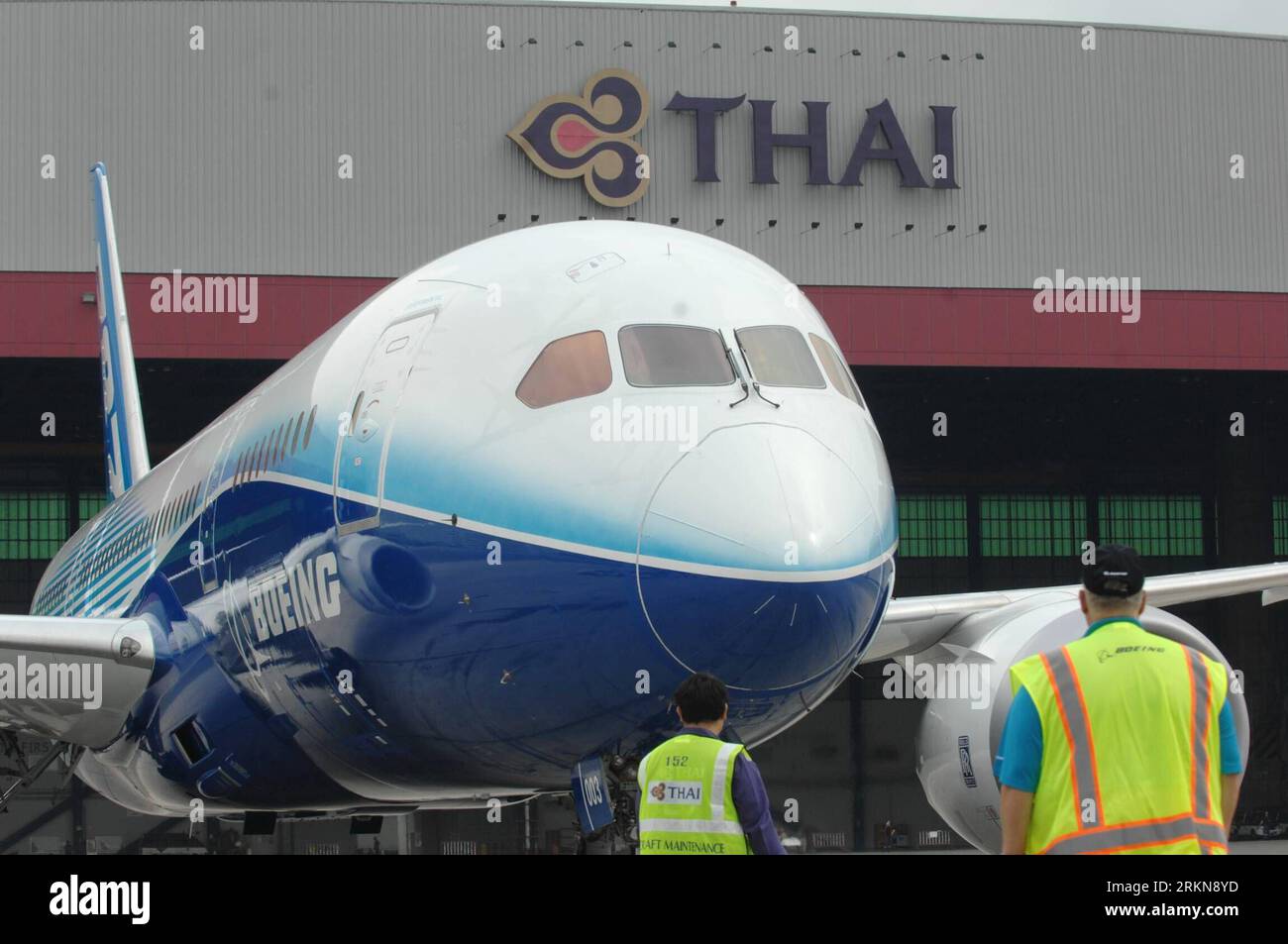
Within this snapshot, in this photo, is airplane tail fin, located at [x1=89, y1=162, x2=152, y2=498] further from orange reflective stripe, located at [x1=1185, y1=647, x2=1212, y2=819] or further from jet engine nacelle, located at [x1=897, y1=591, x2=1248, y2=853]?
orange reflective stripe, located at [x1=1185, y1=647, x2=1212, y2=819]

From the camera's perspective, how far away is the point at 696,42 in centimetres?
2372

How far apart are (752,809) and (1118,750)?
75.6 inches

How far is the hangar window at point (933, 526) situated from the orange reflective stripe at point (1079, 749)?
82.0 ft

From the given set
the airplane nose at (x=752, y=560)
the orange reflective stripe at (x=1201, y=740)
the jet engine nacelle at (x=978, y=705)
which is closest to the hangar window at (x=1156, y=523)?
the jet engine nacelle at (x=978, y=705)

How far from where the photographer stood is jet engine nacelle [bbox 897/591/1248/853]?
9703 millimetres

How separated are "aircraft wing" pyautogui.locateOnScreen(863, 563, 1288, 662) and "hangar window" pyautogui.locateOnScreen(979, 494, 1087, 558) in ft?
56.8

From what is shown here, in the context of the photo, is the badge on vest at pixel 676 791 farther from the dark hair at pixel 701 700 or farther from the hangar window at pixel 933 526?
the hangar window at pixel 933 526

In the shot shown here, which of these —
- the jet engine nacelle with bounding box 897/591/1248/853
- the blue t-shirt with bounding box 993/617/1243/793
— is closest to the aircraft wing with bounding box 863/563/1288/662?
the jet engine nacelle with bounding box 897/591/1248/853

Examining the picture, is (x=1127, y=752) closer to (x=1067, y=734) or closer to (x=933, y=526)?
(x=1067, y=734)

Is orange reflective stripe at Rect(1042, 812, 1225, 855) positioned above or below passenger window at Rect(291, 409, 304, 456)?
below

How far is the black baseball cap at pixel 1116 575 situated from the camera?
4.44m

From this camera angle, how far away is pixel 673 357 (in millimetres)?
7273

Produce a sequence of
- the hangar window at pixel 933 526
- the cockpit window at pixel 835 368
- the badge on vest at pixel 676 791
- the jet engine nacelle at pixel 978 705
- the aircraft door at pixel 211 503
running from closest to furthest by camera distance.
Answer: the badge on vest at pixel 676 791, the cockpit window at pixel 835 368, the jet engine nacelle at pixel 978 705, the aircraft door at pixel 211 503, the hangar window at pixel 933 526
